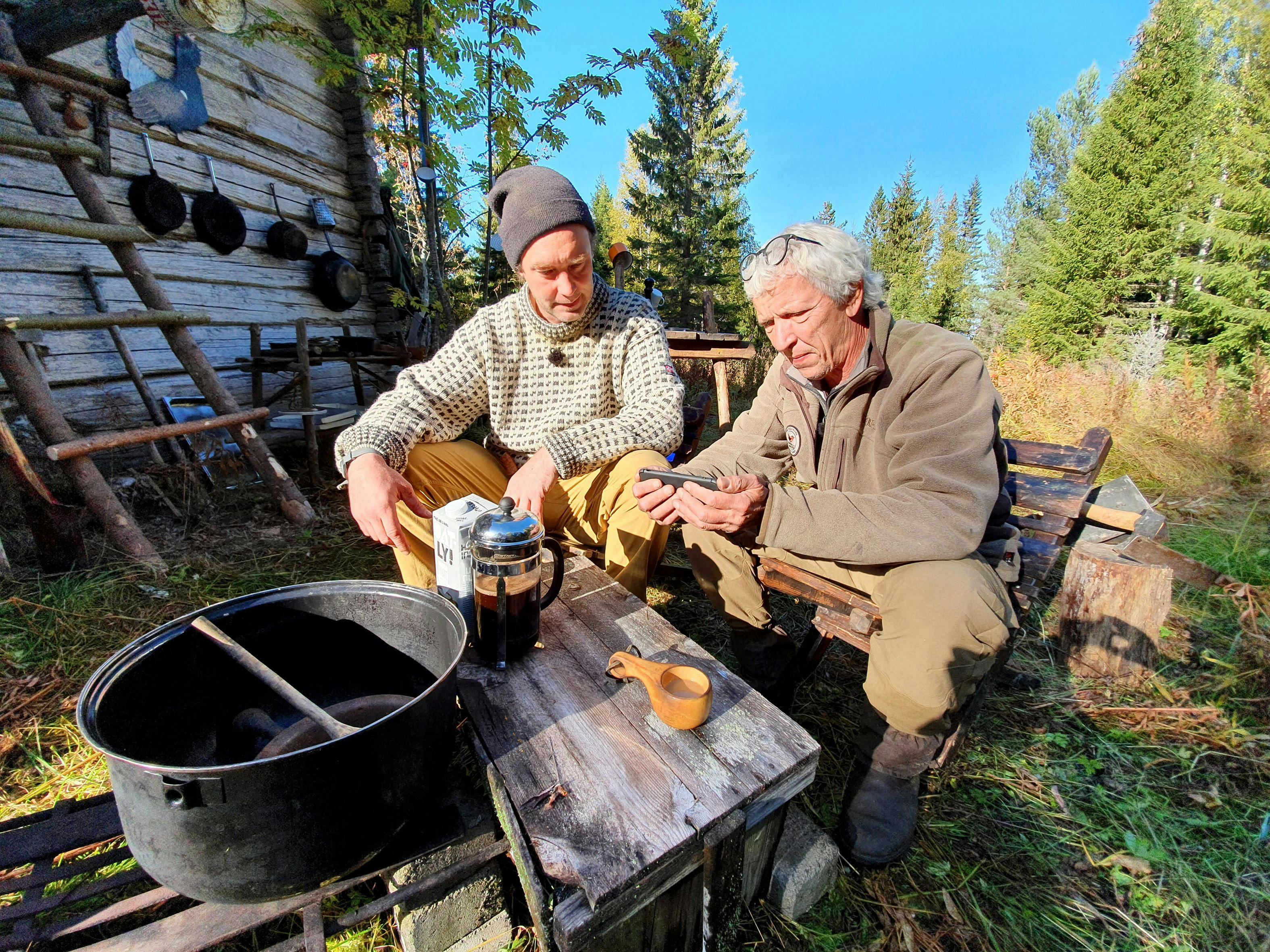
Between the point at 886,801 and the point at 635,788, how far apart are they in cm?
96

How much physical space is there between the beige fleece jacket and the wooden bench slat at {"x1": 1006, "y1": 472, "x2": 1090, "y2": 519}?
64cm

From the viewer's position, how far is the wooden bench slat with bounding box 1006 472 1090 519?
93.9 inches

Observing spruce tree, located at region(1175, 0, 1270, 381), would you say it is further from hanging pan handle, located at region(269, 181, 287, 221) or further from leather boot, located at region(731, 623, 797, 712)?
hanging pan handle, located at region(269, 181, 287, 221)

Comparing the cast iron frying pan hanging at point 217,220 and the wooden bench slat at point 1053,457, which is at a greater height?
the cast iron frying pan hanging at point 217,220

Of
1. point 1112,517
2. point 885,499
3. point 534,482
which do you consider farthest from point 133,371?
point 1112,517

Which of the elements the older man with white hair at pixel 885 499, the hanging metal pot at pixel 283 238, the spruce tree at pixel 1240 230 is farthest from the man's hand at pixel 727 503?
the spruce tree at pixel 1240 230

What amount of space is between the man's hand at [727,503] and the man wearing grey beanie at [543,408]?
16.3 inches

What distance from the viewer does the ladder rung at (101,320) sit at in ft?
8.59

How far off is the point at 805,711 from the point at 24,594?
3618mm

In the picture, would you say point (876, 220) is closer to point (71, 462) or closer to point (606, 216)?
point (606, 216)

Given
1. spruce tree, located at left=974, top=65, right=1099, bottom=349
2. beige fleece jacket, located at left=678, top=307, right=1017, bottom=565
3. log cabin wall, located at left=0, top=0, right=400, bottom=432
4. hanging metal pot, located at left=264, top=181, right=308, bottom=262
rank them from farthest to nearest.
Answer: spruce tree, located at left=974, top=65, right=1099, bottom=349 → hanging metal pot, located at left=264, top=181, right=308, bottom=262 → log cabin wall, located at left=0, top=0, right=400, bottom=432 → beige fleece jacket, located at left=678, top=307, right=1017, bottom=565

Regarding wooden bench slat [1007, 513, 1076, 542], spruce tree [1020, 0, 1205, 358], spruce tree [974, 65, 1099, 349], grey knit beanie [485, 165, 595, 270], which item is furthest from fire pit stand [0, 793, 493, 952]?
spruce tree [974, 65, 1099, 349]

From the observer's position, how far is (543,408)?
254 cm

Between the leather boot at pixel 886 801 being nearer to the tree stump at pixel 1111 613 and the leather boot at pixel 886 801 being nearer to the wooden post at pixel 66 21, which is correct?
the tree stump at pixel 1111 613
